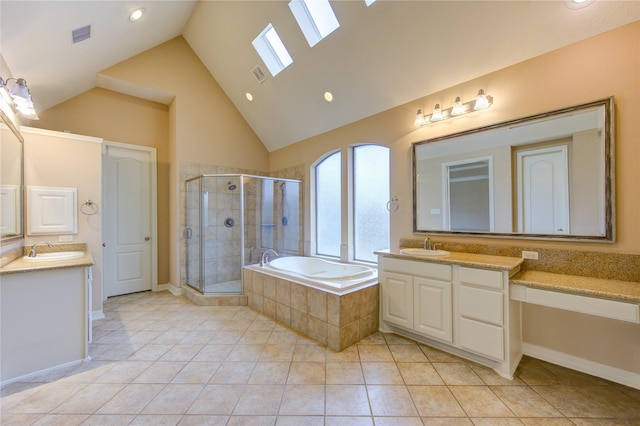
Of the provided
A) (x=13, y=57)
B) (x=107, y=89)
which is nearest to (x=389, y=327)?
(x=13, y=57)

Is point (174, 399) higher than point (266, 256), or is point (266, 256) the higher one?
point (266, 256)

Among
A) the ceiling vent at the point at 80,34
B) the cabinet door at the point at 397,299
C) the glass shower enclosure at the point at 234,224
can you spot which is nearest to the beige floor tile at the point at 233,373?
the cabinet door at the point at 397,299

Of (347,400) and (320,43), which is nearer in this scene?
(347,400)

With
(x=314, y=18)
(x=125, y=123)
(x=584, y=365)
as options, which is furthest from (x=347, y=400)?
(x=125, y=123)

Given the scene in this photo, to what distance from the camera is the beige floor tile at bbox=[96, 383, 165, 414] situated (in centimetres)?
164

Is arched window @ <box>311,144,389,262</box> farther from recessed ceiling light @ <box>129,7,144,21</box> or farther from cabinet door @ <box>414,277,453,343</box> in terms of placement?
recessed ceiling light @ <box>129,7,144,21</box>

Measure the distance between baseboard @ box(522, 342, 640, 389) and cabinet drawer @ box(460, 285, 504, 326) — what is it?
63 centimetres

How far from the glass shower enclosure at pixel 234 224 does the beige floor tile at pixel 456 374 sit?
8.85ft

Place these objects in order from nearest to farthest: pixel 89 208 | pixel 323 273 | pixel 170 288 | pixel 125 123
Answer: pixel 89 208, pixel 323 273, pixel 125 123, pixel 170 288

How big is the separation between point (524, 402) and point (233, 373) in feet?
6.77

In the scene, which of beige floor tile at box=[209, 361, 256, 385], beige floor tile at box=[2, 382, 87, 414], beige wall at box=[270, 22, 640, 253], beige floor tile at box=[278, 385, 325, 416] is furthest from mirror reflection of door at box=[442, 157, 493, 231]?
beige floor tile at box=[2, 382, 87, 414]

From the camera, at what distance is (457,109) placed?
2527 millimetres

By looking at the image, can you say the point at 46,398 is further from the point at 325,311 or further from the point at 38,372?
the point at 325,311

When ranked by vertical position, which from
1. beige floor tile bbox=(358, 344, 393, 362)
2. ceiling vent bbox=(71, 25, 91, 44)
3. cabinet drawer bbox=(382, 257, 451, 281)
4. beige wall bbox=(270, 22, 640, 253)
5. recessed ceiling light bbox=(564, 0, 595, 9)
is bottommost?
beige floor tile bbox=(358, 344, 393, 362)
